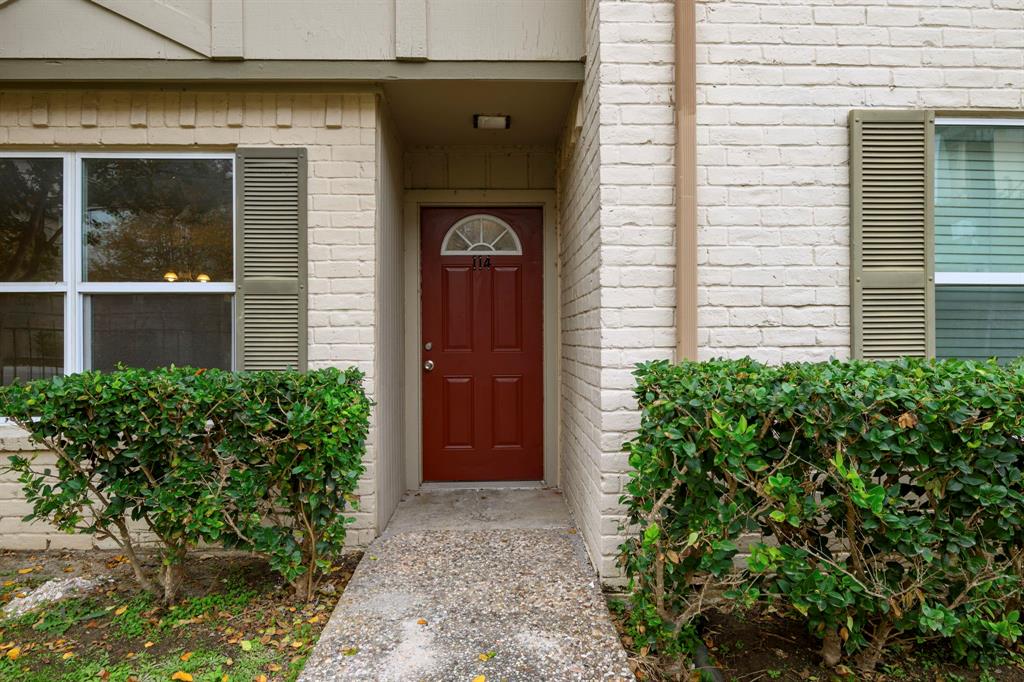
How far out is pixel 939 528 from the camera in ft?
7.18

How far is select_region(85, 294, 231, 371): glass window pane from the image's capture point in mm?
3410

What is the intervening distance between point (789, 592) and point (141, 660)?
A: 2665 millimetres

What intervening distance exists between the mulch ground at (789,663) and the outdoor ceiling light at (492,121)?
10.3 feet

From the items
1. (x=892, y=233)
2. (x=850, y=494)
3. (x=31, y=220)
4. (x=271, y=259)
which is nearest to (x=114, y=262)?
(x=31, y=220)

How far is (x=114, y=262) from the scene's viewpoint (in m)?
3.41

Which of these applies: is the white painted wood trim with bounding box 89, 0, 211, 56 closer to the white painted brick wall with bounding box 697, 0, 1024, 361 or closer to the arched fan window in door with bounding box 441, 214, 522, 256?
the arched fan window in door with bounding box 441, 214, 522, 256

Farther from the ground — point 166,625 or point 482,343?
point 482,343

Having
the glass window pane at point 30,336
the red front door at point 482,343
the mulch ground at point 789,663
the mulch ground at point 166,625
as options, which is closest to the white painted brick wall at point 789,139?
the mulch ground at point 789,663

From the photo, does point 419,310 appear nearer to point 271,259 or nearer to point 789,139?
point 271,259

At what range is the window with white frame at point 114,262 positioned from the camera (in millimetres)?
3400

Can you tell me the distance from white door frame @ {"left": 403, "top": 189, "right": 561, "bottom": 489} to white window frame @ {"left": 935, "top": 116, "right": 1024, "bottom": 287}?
2443 millimetres

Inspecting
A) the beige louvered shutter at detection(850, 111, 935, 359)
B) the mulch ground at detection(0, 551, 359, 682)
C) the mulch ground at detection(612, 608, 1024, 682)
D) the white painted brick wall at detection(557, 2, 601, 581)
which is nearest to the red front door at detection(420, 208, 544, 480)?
the white painted brick wall at detection(557, 2, 601, 581)

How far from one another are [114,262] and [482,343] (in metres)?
2.46

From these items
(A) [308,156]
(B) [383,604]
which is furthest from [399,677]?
(A) [308,156]
